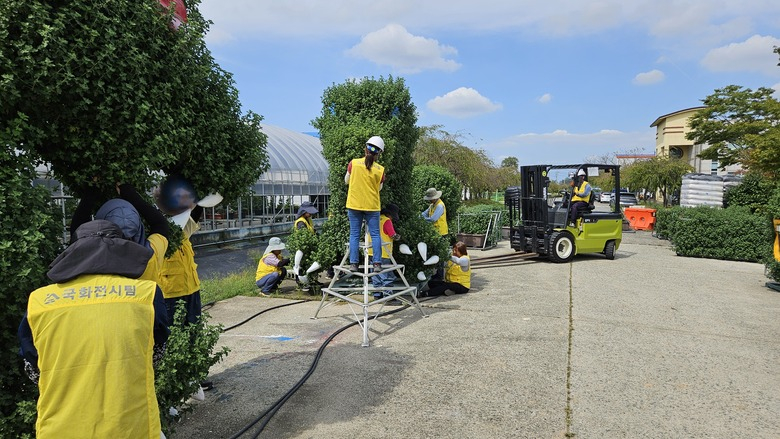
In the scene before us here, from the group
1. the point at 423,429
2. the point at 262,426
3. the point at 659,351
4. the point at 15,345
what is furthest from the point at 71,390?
the point at 659,351

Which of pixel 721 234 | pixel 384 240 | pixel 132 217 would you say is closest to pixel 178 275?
pixel 132 217

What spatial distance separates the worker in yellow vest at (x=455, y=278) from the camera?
792 centimetres

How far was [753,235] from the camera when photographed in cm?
1211

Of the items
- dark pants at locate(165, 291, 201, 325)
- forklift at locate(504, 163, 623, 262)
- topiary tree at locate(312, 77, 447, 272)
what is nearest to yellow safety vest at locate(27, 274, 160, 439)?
dark pants at locate(165, 291, 201, 325)

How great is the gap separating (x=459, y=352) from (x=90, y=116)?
389 cm

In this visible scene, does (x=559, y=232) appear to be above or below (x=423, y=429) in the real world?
above

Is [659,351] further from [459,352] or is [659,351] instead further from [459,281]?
[459,281]

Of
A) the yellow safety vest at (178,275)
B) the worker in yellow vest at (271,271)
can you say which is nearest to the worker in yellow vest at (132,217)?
the yellow safety vest at (178,275)

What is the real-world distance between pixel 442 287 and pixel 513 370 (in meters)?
3.45

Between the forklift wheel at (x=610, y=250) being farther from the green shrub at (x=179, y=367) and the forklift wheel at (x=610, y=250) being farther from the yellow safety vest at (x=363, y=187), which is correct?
the green shrub at (x=179, y=367)

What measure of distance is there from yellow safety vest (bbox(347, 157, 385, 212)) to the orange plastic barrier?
794 inches

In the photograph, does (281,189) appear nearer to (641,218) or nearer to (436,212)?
(436,212)

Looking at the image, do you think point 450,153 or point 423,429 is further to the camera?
point 450,153

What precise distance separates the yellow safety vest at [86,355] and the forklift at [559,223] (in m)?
10.7
